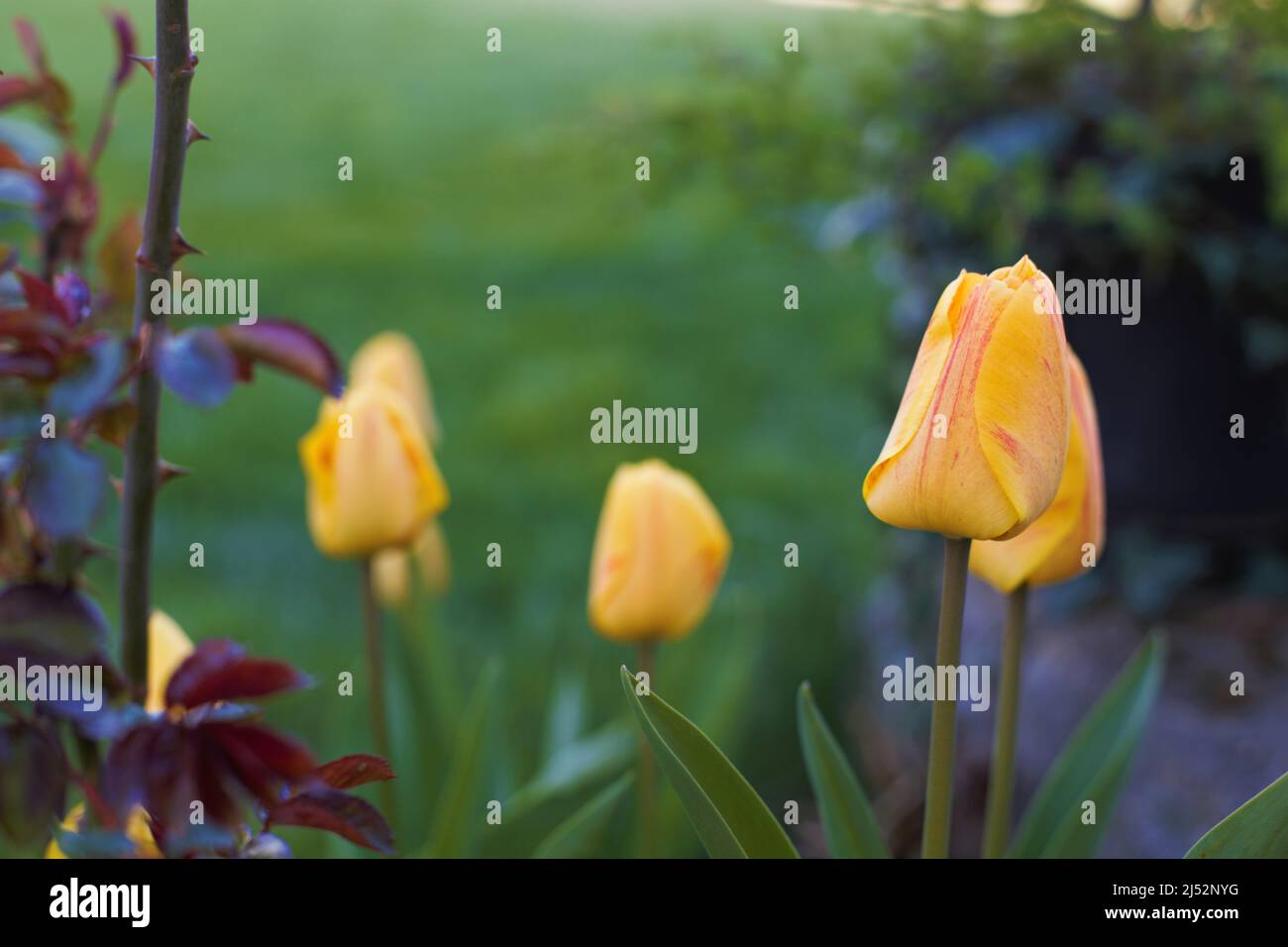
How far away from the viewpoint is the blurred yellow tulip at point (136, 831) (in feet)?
2.05

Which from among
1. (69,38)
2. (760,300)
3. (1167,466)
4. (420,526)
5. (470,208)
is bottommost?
(420,526)

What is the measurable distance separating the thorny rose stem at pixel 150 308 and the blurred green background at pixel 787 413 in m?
0.51

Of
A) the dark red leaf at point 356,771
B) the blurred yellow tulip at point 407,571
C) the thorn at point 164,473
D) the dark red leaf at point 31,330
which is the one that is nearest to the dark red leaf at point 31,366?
the dark red leaf at point 31,330

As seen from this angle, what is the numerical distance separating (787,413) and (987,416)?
9.93 ft

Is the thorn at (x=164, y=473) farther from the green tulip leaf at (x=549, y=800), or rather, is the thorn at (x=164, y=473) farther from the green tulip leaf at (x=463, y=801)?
the green tulip leaf at (x=549, y=800)

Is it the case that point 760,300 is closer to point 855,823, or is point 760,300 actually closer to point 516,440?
point 516,440

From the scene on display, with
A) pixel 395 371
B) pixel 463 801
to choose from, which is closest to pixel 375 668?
pixel 463 801

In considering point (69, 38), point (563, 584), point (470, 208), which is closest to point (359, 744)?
point (563, 584)

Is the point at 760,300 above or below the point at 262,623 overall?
above

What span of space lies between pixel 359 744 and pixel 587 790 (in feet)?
1.02

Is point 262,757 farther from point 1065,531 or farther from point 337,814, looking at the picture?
point 1065,531

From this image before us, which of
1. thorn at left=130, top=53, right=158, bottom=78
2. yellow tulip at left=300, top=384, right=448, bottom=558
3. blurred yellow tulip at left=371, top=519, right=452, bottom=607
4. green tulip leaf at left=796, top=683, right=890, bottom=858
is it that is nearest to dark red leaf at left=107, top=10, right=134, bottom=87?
thorn at left=130, top=53, right=158, bottom=78

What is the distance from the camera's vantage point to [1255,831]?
0.70 metres

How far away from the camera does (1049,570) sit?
83 centimetres
